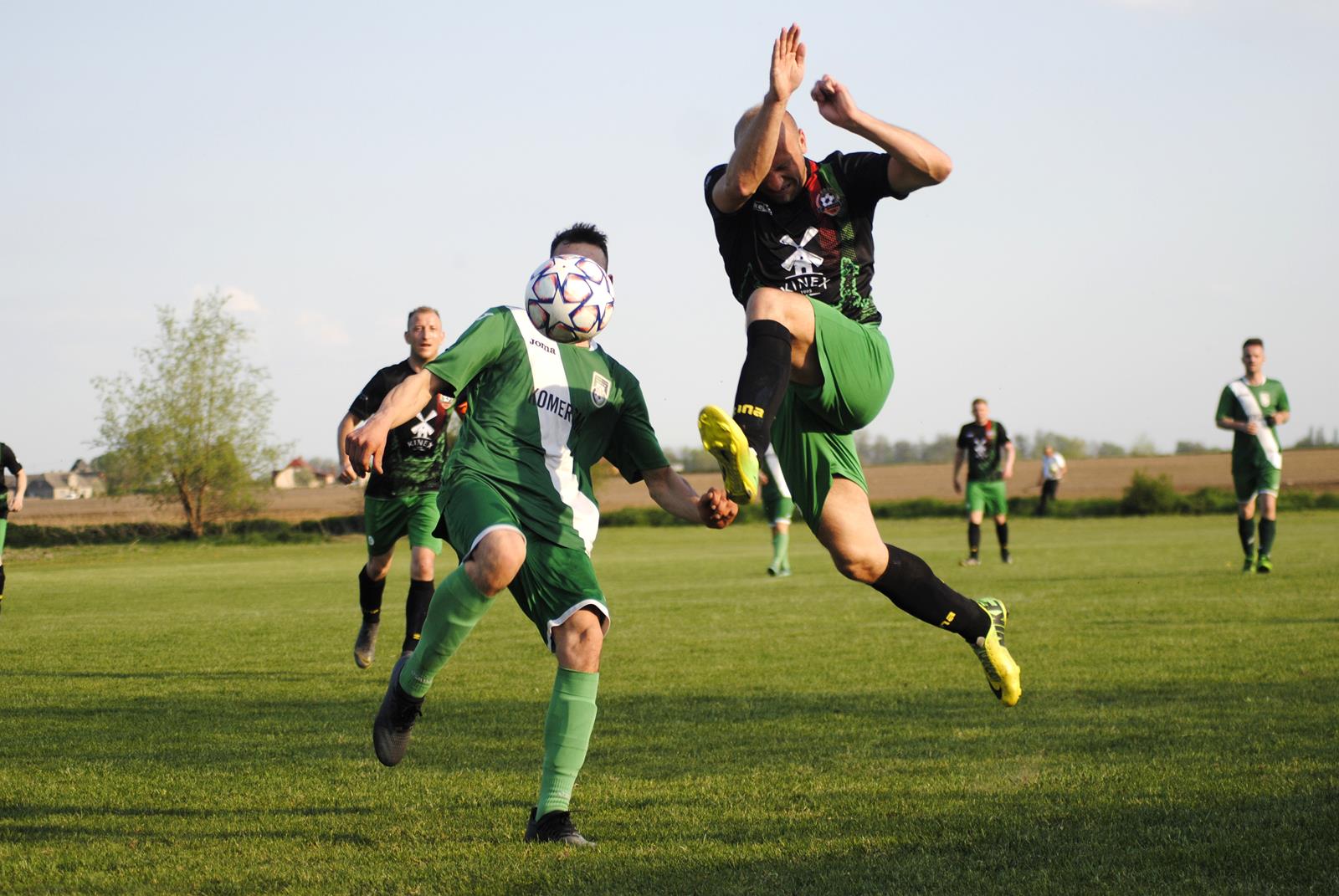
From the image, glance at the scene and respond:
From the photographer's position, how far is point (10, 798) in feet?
16.2

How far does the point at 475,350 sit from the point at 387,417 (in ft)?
1.66

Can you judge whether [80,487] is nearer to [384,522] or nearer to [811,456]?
[384,522]

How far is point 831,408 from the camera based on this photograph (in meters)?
4.85

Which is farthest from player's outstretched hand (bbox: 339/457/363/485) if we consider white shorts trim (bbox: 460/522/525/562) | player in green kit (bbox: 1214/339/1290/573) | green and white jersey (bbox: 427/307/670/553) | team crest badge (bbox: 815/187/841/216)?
player in green kit (bbox: 1214/339/1290/573)

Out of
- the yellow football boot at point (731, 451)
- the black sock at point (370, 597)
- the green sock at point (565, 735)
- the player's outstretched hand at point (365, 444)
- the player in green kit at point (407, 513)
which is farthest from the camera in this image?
the black sock at point (370, 597)

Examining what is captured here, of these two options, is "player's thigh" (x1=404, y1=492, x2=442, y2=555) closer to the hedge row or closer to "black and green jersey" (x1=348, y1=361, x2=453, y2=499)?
"black and green jersey" (x1=348, y1=361, x2=453, y2=499)

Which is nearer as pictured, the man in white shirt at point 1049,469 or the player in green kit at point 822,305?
the player in green kit at point 822,305

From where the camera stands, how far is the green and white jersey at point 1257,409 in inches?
586

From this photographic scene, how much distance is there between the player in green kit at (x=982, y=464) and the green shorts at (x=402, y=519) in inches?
461

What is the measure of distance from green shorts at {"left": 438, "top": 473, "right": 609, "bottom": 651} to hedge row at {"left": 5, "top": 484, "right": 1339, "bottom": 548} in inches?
1375

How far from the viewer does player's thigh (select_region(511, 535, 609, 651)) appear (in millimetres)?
4469

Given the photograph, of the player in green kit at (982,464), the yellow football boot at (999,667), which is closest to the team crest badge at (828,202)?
the yellow football boot at (999,667)

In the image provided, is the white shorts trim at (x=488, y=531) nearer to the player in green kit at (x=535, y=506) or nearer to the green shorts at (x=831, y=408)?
the player in green kit at (x=535, y=506)

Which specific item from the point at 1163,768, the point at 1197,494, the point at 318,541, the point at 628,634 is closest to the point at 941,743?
the point at 1163,768
